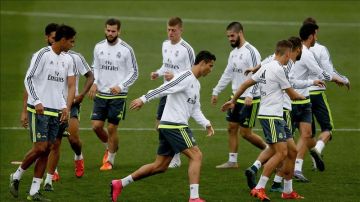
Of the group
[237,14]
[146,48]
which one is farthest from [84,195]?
[237,14]

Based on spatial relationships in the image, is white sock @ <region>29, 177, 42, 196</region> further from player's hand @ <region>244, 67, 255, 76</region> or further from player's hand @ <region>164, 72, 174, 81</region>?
player's hand @ <region>244, 67, 255, 76</region>

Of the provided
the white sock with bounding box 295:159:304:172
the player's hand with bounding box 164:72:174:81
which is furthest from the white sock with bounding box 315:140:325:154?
the player's hand with bounding box 164:72:174:81

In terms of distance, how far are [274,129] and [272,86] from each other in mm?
690

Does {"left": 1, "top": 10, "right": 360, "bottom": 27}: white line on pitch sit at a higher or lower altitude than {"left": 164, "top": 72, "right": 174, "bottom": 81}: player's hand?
higher

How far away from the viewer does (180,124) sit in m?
16.4

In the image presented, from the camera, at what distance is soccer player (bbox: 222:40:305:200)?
16.7 metres

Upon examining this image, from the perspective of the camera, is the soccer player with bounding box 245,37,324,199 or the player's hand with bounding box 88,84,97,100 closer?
the soccer player with bounding box 245,37,324,199

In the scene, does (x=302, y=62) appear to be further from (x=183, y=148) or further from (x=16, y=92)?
(x=16, y=92)

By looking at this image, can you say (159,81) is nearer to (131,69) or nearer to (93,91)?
(131,69)

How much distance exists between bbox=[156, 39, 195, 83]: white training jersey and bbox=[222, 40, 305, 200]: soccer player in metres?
3.53

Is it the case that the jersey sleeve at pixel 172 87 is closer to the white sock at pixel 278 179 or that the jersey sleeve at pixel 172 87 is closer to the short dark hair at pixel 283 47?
the short dark hair at pixel 283 47

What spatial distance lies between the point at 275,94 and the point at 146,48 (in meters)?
15.2

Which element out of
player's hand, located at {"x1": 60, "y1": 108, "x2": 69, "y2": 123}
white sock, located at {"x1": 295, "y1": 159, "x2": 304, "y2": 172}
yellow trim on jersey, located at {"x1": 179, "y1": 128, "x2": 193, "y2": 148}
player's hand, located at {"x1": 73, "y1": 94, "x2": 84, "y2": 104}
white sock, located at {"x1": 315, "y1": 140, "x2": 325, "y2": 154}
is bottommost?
white sock, located at {"x1": 295, "y1": 159, "x2": 304, "y2": 172}

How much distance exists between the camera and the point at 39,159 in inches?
669
